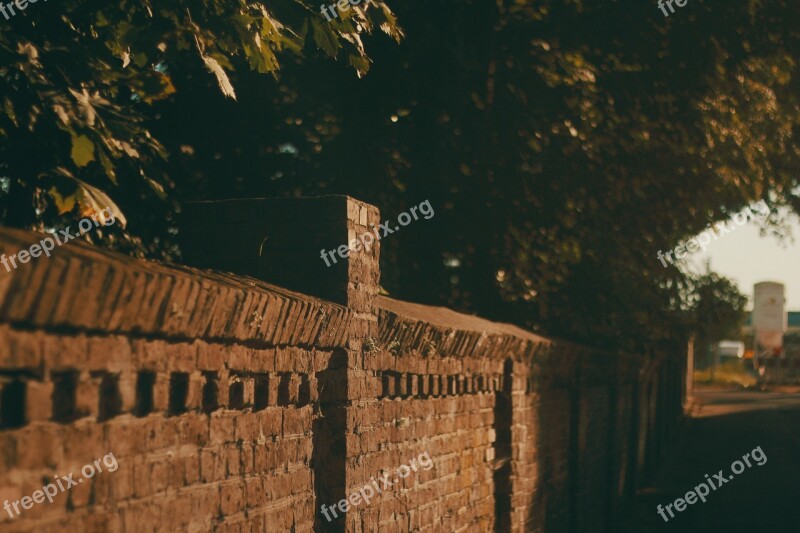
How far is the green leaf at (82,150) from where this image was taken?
5.84 metres

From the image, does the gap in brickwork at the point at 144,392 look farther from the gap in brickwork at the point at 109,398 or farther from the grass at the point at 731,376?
the grass at the point at 731,376

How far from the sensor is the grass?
72.5 metres

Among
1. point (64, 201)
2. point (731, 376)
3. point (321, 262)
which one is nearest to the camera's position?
point (321, 262)

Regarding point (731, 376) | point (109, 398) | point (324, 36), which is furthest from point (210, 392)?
point (731, 376)

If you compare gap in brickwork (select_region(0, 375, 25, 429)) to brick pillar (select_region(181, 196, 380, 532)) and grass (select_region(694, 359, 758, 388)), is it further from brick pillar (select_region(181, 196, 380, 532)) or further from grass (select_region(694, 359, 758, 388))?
grass (select_region(694, 359, 758, 388))

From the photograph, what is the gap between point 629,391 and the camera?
1733 centimetres

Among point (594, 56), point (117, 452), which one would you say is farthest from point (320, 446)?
point (594, 56)

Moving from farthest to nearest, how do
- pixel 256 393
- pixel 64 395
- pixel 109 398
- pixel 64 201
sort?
pixel 64 201, pixel 256 393, pixel 109 398, pixel 64 395

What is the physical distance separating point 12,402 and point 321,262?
2.59 metres

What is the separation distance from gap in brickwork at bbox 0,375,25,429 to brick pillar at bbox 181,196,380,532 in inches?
91.3

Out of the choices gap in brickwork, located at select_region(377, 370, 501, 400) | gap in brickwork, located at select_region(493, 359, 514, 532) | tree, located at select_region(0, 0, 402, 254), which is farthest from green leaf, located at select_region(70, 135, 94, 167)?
gap in brickwork, located at select_region(493, 359, 514, 532)

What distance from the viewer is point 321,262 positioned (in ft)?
18.1

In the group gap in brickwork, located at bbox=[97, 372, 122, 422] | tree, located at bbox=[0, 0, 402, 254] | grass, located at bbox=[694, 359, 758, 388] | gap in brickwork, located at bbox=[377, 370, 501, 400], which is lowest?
grass, located at bbox=[694, 359, 758, 388]

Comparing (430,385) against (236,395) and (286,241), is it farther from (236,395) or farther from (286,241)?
(236,395)
